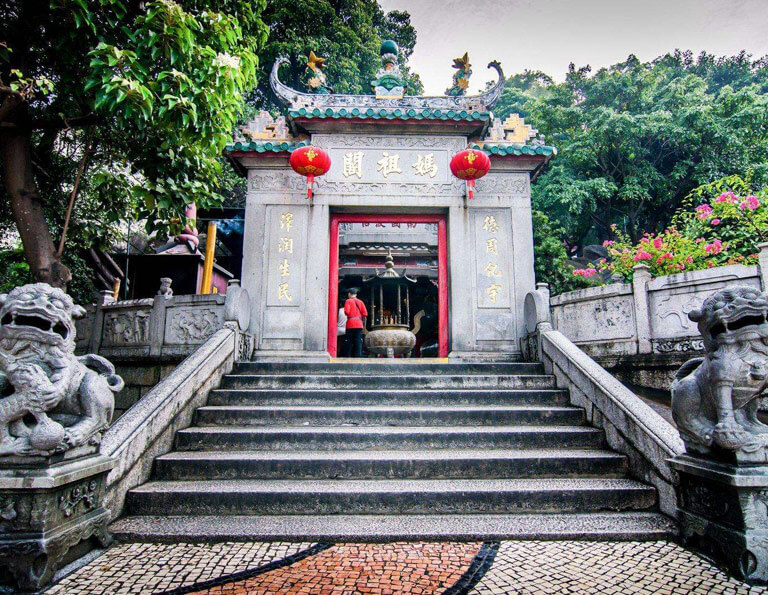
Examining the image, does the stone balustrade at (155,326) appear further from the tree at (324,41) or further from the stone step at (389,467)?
the tree at (324,41)

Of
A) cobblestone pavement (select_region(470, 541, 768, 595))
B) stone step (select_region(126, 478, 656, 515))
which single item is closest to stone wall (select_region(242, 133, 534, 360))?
stone step (select_region(126, 478, 656, 515))

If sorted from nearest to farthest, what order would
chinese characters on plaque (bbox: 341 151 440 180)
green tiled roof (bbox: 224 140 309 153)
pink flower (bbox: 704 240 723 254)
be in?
pink flower (bbox: 704 240 723 254) < green tiled roof (bbox: 224 140 309 153) < chinese characters on plaque (bbox: 341 151 440 180)

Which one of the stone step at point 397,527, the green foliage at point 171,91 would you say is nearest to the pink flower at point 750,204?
the stone step at point 397,527

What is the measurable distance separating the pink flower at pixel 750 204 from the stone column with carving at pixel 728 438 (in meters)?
6.44

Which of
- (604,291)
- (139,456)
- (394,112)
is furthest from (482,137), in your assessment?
(139,456)

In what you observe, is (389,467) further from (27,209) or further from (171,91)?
(27,209)

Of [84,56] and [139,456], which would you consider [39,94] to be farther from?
[139,456]

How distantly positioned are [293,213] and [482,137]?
12.4 feet

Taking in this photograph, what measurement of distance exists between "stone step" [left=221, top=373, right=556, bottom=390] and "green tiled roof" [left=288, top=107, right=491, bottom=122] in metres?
4.65

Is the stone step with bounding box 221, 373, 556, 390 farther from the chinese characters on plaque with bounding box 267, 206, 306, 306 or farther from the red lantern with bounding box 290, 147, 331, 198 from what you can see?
the red lantern with bounding box 290, 147, 331, 198

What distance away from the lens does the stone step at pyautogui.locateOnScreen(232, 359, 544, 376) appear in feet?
18.2

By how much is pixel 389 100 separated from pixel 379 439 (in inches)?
261

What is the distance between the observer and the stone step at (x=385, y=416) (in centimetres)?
427

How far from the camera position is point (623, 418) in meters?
3.68
